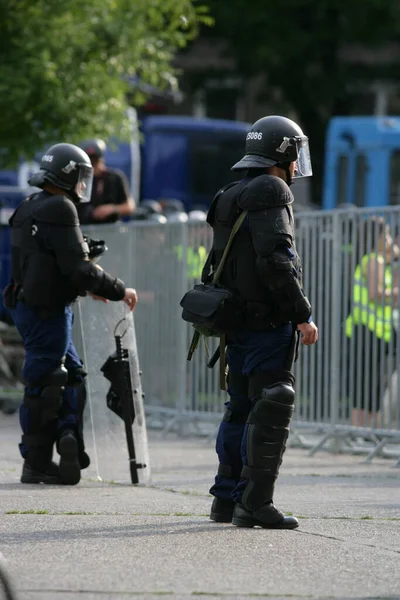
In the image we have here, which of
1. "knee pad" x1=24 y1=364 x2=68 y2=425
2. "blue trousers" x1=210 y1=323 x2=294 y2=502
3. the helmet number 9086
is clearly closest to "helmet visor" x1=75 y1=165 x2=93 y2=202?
"knee pad" x1=24 y1=364 x2=68 y2=425

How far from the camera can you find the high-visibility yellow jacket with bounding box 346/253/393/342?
37.0ft

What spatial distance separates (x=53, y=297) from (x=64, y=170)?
688 millimetres

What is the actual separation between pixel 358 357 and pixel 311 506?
3.31 m

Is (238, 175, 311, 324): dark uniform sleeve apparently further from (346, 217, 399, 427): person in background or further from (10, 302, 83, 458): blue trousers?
(346, 217, 399, 427): person in background

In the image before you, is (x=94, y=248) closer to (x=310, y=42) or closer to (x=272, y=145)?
(x=272, y=145)

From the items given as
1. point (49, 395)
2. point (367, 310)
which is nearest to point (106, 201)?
point (367, 310)

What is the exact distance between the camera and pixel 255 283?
7398mm

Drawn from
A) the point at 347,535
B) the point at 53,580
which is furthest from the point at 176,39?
the point at 53,580

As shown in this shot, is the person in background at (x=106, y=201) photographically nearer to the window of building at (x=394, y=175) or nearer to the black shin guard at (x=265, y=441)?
the black shin guard at (x=265, y=441)

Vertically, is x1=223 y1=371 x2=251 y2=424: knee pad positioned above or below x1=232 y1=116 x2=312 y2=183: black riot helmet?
below

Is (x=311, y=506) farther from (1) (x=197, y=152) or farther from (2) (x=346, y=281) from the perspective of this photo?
(1) (x=197, y=152)

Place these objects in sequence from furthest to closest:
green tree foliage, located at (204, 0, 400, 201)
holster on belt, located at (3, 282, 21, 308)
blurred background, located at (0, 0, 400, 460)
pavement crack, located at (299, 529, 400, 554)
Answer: green tree foliage, located at (204, 0, 400, 201) < blurred background, located at (0, 0, 400, 460) < holster on belt, located at (3, 282, 21, 308) < pavement crack, located at (299, 529, 400, 554)

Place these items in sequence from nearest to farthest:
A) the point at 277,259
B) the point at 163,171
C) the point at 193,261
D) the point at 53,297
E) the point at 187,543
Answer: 1. the point at 187,543
2. the point at 277,259
3. the point at 53,297
4. the point at 193,261
5. the point at 163,171

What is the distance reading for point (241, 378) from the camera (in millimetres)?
7516
